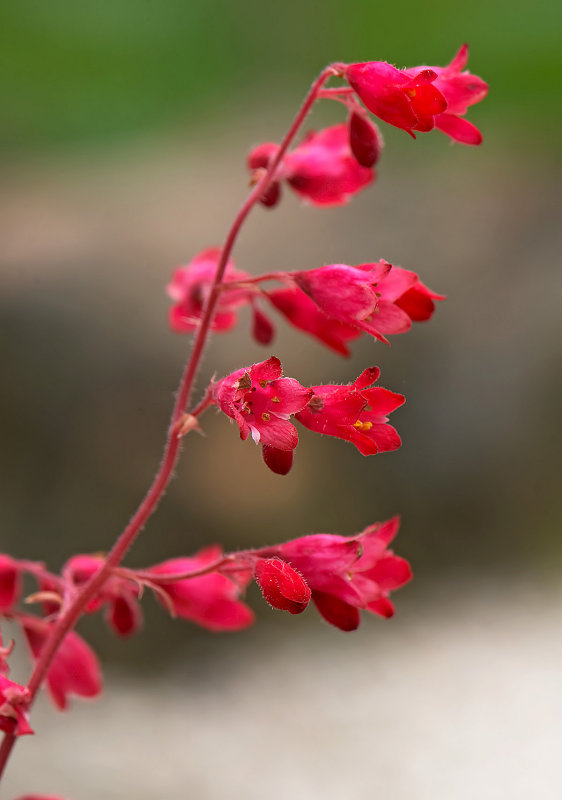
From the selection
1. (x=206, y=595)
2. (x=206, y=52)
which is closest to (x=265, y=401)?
(x=206, y=595)

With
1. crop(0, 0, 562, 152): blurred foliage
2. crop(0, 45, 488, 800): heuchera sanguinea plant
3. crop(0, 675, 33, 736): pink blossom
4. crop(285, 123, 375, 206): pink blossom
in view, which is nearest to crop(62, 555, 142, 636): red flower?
crop(0, 45, 488, 800): heuchera sanguinea plant

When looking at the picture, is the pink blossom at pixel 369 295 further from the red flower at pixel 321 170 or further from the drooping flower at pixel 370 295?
the red flower at pixel 321 170

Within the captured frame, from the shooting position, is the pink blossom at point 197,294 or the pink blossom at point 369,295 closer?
the pink blossom at point 369,295

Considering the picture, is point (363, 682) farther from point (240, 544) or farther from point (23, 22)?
point (23, 22)

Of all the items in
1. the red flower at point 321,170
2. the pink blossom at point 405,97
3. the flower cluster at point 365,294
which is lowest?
the flower cluster at point 365,294

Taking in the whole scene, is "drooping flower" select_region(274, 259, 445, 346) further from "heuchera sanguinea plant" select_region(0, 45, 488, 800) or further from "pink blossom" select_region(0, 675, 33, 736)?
"pink blossom" select_region(0, 675, 33, 736)

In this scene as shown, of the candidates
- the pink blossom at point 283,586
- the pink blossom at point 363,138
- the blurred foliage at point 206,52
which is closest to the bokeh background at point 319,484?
the blurred foliage at point 206,52

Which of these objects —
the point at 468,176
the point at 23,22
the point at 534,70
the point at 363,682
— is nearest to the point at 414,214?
the point at 468,176
